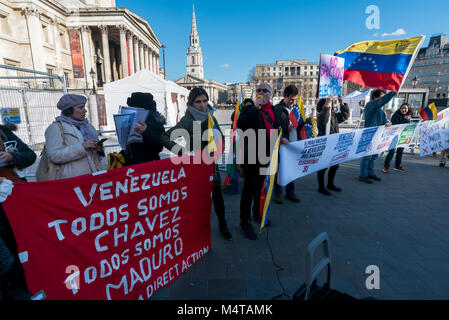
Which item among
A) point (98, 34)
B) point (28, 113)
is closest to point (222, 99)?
point (98, 34)

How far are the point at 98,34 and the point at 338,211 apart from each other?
46.6 metres

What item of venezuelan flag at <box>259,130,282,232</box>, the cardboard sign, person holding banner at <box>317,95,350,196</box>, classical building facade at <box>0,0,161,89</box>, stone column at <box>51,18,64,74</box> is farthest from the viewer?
stone column at <box>51,18,64,74</box>

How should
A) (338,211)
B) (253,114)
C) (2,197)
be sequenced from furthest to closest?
(338,211) → (253,114) → (2,197)

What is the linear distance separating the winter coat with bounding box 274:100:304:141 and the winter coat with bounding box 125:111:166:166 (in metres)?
1.71

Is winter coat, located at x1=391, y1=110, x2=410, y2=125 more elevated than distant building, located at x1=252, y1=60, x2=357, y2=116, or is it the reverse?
distant building, located at x1=252, y1=60, x2=357, y2=116

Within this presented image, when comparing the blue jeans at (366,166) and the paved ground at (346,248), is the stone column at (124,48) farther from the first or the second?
the paved ground at (346,248)

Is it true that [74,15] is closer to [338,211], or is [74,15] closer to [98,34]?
[98,34]

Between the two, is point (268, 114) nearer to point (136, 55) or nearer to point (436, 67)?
point (136, 55)

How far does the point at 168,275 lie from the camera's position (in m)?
2.37

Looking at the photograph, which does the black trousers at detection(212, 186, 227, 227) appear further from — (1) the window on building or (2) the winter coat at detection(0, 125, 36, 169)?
(1) the window on building

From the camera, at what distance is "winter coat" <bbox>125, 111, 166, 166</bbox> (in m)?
2.85

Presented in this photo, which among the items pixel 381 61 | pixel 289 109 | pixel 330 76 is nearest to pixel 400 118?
pixel 381 61

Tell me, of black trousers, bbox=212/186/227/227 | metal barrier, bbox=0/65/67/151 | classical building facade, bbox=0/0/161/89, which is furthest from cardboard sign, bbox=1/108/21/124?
classical building facade, bbox=0/0/161/89

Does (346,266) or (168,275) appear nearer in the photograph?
(168,275)
